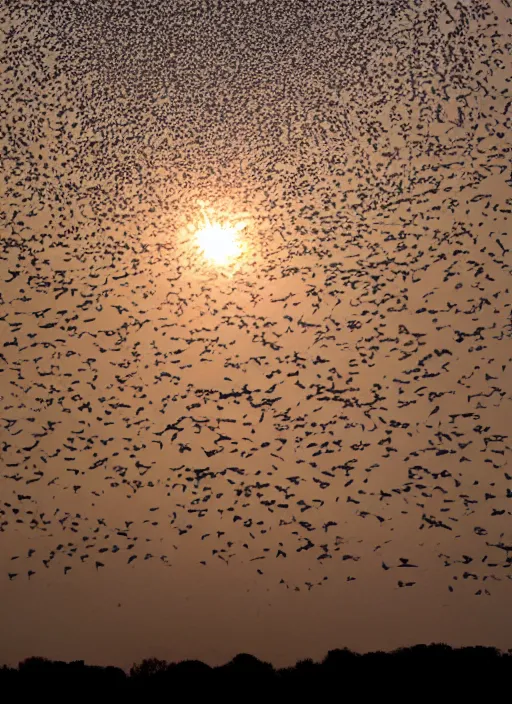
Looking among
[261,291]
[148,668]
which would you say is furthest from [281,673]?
[261,291]

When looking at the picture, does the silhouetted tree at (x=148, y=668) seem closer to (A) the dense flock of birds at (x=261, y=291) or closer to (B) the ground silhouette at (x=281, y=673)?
(B) the ground silhouette at (x=281, y=673)

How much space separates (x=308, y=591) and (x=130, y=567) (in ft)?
0.84

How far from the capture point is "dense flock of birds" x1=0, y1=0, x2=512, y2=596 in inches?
35.0

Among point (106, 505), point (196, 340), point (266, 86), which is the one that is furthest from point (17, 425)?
point (266, 86)

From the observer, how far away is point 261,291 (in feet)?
3.32

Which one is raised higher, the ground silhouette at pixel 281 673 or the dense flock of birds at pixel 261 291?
the dense flock of birds at pixel 261 291

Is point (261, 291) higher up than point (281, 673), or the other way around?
point (261, 291)

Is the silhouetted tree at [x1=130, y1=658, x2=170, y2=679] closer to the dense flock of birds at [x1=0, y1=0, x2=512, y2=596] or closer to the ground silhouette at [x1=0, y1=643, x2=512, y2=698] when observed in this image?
the ground silhouette at [x1=0, y1=643, x2=512, y2=698]

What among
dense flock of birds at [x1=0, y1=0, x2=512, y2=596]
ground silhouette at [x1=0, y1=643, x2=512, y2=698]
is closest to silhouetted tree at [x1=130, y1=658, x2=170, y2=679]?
ground silhouette at [x1=0, y1=643, x2=512, y2=698]

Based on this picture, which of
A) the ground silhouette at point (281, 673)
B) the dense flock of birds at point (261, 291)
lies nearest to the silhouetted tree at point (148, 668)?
the ground silhouette at point (281, 673)

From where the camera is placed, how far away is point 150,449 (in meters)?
0.93

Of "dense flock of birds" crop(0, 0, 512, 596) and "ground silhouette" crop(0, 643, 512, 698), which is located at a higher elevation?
"dense flock of birds" crop(0, 0, 512, 596)

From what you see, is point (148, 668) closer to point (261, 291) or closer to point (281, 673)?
point (281, 673)

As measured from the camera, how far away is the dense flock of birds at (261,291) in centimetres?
89
